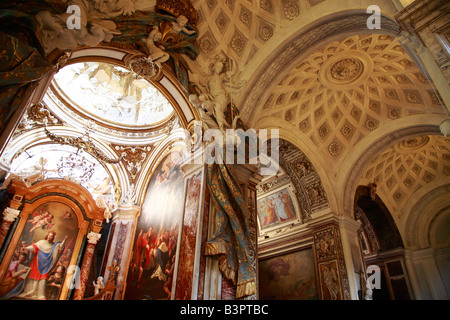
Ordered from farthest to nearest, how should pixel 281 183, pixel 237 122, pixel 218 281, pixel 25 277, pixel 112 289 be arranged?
pixel 281 183 → pixel 25 277 → pixel 112 289 → pixel 237 122 → pixel 218 281

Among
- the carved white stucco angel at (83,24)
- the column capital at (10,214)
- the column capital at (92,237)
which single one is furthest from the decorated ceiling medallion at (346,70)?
the column capital at (10,214)

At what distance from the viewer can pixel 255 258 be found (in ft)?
22.2

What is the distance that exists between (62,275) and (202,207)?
25.8 ft

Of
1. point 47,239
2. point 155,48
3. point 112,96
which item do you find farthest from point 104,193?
point 155,48

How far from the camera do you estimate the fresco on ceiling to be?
38.9 feet

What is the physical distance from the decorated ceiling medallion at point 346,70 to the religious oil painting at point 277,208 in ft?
14.1

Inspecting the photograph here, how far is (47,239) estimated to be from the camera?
11.2 metres

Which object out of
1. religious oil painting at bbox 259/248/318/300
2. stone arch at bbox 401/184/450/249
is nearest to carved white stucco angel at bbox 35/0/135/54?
religious oil painting at bbox 259/248/318/300

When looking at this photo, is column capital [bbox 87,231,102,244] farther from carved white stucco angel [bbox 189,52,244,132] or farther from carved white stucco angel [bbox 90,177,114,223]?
carved white stucco angel [bbox 189,52,244,132]

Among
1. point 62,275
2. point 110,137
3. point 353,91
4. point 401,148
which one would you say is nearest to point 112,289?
point 62,275

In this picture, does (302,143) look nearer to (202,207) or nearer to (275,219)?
(275,219)

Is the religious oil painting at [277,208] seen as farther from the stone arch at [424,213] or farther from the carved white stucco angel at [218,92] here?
the stone arch at [424,213]

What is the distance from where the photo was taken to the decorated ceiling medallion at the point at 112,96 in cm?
1177

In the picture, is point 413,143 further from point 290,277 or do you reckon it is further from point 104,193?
point 104,193
